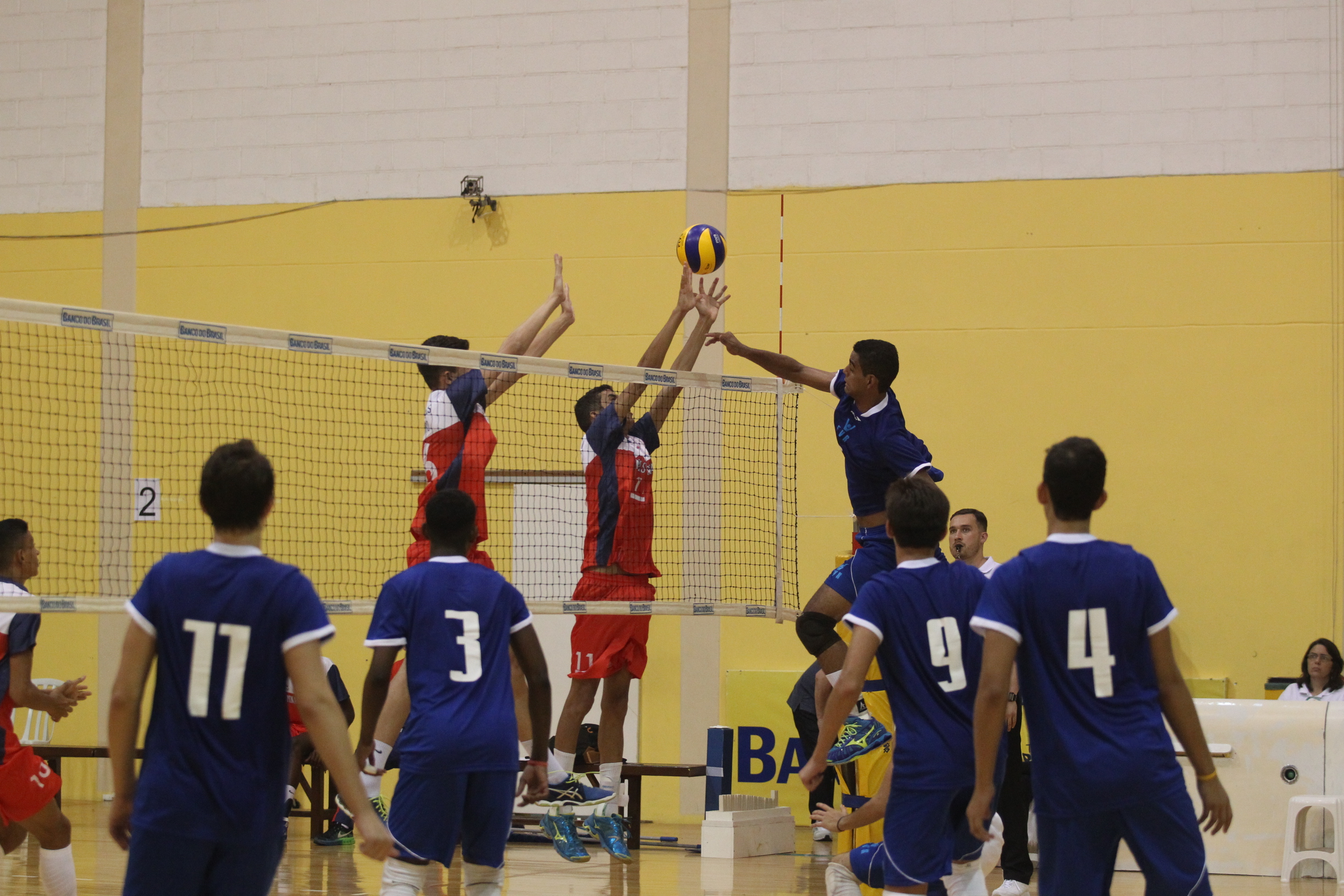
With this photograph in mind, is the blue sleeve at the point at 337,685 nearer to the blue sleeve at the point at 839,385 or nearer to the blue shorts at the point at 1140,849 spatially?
the blue sleeve at the point at 839,385

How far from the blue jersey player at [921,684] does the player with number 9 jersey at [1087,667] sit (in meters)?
0.69

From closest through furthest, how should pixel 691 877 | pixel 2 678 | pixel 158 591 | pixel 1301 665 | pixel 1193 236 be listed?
pixel 158 591, pixel 2 678, pixel 691 877, pixel 1301 665, pixel 1193 236

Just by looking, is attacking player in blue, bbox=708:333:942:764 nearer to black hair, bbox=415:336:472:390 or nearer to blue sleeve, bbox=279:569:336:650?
black hair, bbox=415:336:472:390

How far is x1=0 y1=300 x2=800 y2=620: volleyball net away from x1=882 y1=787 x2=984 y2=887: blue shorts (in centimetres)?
442

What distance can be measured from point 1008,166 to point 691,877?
6.48 meters

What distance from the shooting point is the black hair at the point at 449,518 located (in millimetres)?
5219

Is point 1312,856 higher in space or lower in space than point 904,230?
lower

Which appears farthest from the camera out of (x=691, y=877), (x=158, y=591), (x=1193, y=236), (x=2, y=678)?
(x=1193, y=236)

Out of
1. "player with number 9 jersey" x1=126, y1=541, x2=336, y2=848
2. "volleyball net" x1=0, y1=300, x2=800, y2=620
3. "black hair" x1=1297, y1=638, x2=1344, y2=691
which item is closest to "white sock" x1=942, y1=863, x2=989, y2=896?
"player with number 9 jersey" x1=126, y1=541, x2=336, y2=848

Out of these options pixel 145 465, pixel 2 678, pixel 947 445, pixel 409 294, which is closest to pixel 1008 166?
pixel 947 445

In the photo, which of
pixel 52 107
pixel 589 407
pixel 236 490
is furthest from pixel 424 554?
pixel 52 107

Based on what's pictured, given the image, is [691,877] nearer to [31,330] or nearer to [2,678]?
[2,678]

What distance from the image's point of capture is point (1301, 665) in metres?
10.7

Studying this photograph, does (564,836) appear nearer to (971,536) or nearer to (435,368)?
(435,368)
